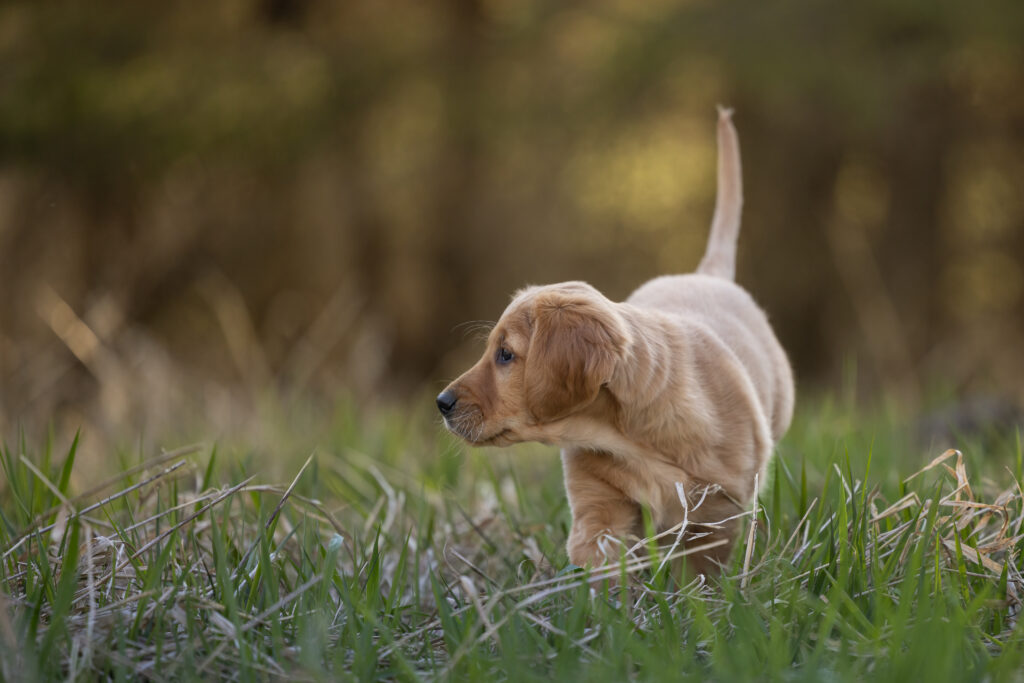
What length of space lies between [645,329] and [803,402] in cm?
347

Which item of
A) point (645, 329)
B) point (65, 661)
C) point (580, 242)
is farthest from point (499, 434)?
point (580, 242)

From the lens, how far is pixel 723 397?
9.45 feet

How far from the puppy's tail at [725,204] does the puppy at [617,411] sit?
111 centimetres

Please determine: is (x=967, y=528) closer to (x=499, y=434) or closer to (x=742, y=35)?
(x=499, y=434)

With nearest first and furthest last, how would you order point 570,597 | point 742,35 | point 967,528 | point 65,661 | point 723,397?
point 65,661 → point 570,597 → point 967,528 → point 723,397 → point 742,35

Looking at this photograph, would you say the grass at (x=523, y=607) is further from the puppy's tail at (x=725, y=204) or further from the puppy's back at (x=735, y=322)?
the puppy's tail at (x=725, y=204)

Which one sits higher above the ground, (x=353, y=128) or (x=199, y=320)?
(x=353, y=128)

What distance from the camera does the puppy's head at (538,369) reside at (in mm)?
2562

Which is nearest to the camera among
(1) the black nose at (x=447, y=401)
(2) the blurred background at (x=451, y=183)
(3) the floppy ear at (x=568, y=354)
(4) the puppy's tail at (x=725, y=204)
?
(3) the floppy ear at (x=568, y=354)

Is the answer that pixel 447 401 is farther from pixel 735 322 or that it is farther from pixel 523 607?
pixel 735 322

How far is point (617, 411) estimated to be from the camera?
272 cm

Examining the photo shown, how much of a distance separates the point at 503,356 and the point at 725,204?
61.9 inches

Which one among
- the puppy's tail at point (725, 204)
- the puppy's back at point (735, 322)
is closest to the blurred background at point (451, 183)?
the puppy's tail at point (725, 204)

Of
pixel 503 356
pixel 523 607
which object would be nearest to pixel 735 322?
pixel 503 356
